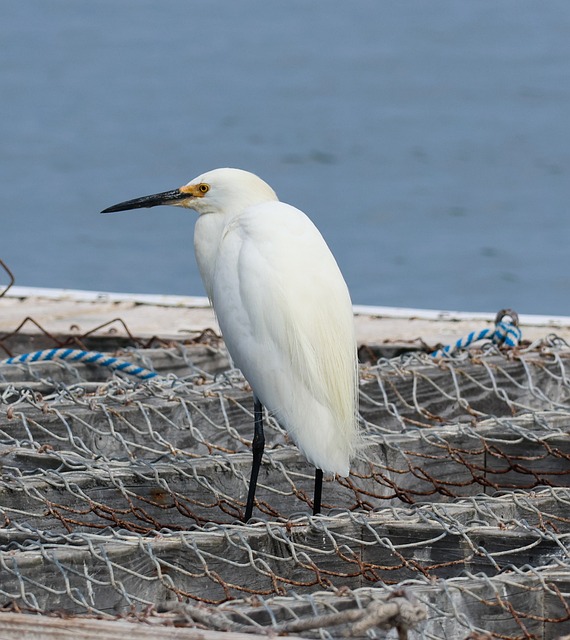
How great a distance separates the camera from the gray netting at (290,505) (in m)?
1.96

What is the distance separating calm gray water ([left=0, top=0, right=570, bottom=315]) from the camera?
1260 cm

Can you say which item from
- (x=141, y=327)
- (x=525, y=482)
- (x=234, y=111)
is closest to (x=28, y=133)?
(x=234, y=111)

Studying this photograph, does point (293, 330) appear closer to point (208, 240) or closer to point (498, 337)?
point (208, 240)

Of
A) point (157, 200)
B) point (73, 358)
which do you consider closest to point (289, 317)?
point (157, 200)

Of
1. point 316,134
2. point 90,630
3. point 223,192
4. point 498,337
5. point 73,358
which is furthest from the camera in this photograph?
point 316,134

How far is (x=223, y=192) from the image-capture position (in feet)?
10.0

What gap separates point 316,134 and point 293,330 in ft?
50.9

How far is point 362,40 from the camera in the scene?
22.9 metres

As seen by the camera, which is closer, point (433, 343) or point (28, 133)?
point (433, 343)

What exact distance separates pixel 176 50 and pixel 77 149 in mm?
6429

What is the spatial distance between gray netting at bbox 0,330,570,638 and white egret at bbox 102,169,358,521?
172 mm

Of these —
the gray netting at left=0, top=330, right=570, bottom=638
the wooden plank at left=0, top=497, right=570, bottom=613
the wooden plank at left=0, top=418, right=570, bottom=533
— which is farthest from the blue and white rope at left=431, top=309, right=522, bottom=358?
the wooden plank at left=0, top=497, right=570, bottom=613

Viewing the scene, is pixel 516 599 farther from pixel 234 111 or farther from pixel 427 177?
pixel 234 111

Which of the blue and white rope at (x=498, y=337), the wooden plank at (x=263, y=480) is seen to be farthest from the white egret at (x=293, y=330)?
the blue and white rope at (x=498, y=337)
